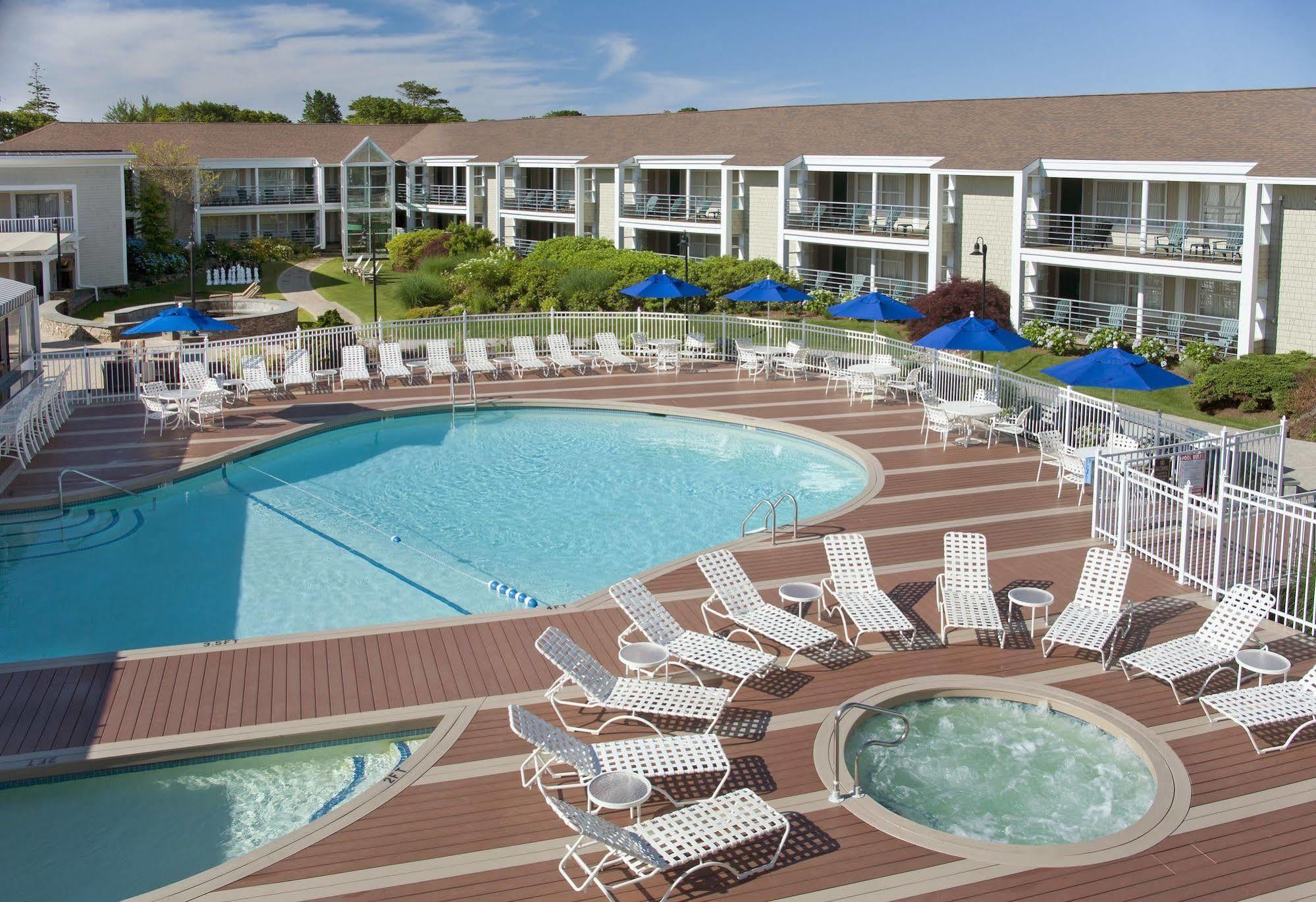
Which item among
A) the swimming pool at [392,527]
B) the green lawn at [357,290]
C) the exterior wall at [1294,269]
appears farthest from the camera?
the green lawn at [357,290]

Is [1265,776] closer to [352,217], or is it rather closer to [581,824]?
[581,824]

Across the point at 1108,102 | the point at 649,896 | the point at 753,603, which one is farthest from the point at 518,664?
the point at 1108,102

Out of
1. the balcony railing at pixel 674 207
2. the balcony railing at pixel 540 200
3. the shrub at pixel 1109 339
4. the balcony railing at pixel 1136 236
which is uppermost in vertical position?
the balcony railing at pixel 540 200

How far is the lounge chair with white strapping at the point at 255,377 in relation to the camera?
22.5m

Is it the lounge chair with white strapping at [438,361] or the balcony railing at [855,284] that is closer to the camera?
the lounge chair with white strapping at [438,361]

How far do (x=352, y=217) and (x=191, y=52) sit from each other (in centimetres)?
5213

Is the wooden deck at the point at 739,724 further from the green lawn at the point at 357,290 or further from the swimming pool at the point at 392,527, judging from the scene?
the green lawn at the point at 357,290

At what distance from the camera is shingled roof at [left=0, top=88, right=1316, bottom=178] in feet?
97.3

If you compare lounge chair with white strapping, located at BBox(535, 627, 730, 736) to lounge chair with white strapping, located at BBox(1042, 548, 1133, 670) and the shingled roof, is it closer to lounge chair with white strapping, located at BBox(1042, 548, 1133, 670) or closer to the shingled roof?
lounge chair with white strapping, located at BBox(1042, 548, 1133, 670)

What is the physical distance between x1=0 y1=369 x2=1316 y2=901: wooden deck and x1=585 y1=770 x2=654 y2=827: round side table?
1.55 feet

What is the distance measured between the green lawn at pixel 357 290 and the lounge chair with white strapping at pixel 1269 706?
30550mm

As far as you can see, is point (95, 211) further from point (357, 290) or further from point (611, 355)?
point (611, 355)

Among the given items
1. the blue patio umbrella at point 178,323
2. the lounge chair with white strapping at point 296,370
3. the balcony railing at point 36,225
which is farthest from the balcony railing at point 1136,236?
the balcony railing at point 36,225

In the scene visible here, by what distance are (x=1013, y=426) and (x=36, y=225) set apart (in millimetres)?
38299
